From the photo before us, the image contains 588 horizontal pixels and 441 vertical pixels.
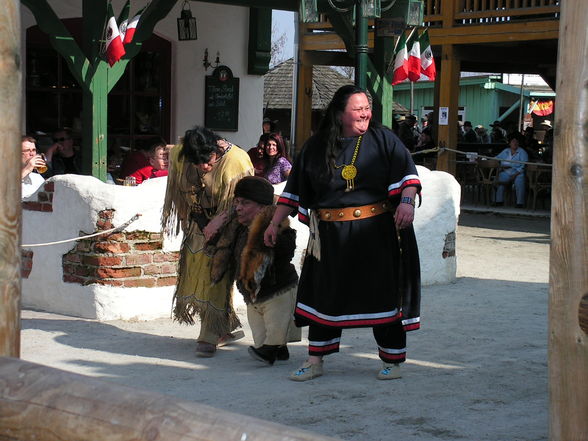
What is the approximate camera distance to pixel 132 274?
23.1ft

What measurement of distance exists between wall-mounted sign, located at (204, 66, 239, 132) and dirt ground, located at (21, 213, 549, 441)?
169 inches

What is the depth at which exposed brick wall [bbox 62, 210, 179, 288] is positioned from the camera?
22.8 ft

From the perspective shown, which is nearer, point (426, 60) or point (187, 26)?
point (426, 60)

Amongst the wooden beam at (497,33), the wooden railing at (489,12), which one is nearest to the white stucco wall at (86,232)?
the wooden beam at (497,33)

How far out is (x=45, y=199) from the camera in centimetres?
733

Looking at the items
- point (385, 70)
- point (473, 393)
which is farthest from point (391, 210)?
point (385, 70)

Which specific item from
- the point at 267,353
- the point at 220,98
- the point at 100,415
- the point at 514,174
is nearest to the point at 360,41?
the point at 267,353

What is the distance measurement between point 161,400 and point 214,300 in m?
3.65

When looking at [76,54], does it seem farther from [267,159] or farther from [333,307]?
[333,307]

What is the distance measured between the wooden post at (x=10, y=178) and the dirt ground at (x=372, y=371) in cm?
161

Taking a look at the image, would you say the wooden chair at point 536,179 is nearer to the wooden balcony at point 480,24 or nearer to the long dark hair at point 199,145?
the wooden balcony at point 480,24

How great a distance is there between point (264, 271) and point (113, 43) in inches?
138

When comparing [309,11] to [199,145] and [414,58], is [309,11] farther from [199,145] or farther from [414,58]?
[199,145]

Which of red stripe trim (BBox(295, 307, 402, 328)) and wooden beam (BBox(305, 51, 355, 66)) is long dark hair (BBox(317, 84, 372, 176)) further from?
wooden beam (BBox(305, 51, 355, 66))
